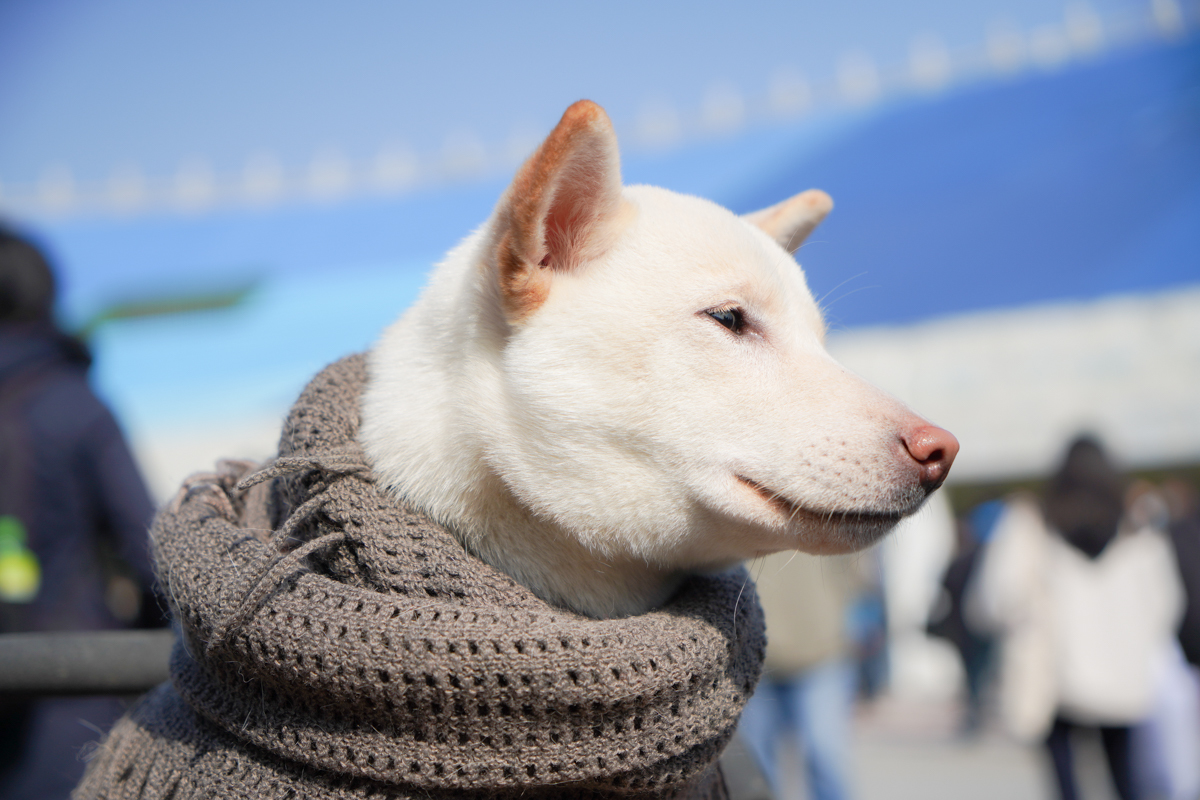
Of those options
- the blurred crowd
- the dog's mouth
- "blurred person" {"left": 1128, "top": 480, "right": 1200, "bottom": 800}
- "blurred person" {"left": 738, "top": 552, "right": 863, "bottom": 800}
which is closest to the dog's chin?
the dog's mouth

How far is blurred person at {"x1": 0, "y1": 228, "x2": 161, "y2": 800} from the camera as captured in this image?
2.34m

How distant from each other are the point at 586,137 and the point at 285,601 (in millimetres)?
877

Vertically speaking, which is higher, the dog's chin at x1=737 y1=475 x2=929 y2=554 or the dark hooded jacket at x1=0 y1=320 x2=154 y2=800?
the dog's chin at x1=737 y1=475 x2=929 y2=554

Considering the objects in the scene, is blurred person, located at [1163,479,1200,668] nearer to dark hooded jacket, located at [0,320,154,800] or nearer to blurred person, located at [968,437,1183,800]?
blurred person, located at [968,437,1183,800]

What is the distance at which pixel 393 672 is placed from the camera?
1183 millimetres

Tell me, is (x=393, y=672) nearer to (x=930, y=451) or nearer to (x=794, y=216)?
(x=930, y=451)

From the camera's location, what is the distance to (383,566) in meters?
1.32

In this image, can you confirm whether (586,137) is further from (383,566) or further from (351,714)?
(351,714)

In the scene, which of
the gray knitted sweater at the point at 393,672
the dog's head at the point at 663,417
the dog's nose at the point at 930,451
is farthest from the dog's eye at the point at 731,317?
the gray knitted sweater at the point at 393,672

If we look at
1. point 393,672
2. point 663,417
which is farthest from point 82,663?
point 663,417

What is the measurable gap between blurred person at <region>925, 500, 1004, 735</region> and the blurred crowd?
1131 millimetres

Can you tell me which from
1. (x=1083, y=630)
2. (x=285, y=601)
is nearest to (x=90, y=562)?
(x=285, y=601)

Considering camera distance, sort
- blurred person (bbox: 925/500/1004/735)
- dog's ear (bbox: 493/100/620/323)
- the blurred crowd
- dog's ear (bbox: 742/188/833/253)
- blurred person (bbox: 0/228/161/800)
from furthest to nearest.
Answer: blurred person (bbox: 925/500/1004/735) < the blurred crowd < blurred person (bbox: 0/228/161/800) < dog's ear (bbox: 742/188/833/253) < dog's ear (bbox: 493/100/620/323)

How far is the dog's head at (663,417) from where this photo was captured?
1416 millimetres
